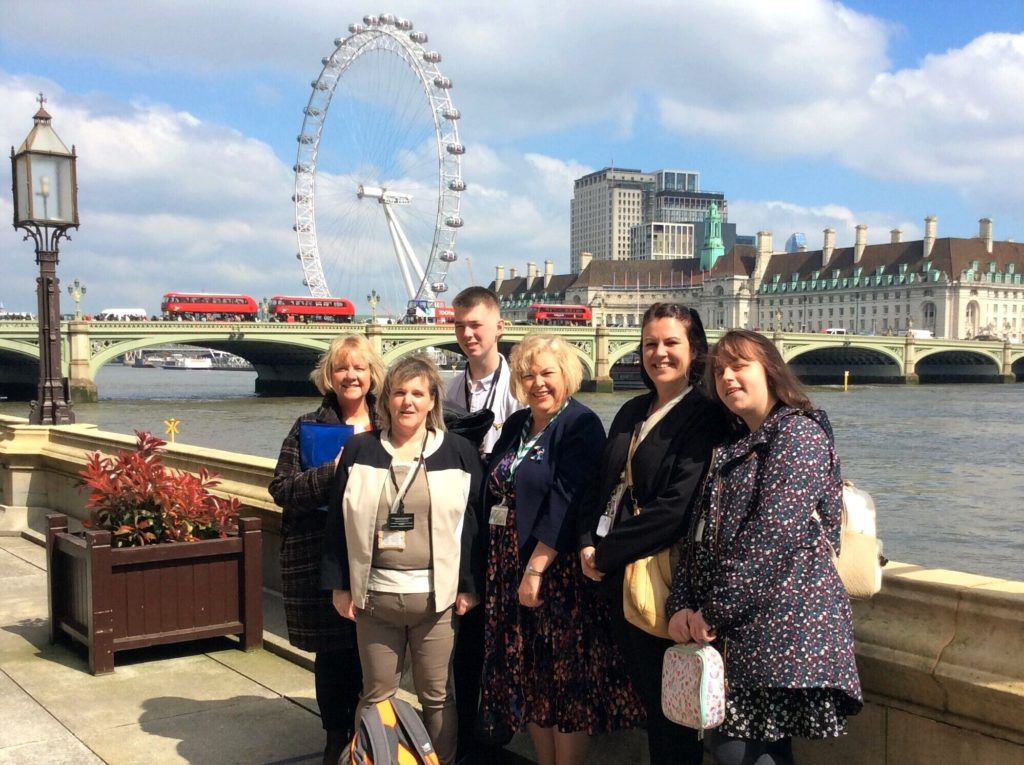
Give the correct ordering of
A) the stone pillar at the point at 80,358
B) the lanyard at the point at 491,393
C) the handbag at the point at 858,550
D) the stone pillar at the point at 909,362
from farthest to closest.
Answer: the stone pillar at the point at 909,362, the stone pillar at the point at 80,358, the lanyard at the point at 491,393, the handbag at the point at 858,550

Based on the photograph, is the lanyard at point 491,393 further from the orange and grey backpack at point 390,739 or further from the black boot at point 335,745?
the black boot at point 335,745

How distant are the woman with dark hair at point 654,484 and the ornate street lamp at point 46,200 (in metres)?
7.25

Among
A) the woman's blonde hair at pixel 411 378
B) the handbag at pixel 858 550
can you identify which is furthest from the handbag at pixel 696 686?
the woman's blonde hair at pixel 411 378

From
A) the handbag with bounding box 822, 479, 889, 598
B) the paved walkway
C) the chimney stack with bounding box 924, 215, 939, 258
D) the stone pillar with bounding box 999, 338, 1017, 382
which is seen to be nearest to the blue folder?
the paved walkway

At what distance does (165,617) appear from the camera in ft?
15.8

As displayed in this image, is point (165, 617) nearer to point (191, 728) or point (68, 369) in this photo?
point (191, 728)

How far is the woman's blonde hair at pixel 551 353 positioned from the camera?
3.34 metres

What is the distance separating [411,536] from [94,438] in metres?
5.82

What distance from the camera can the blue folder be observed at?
12.6ft

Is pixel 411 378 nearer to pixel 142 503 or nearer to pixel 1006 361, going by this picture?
pixel 142 503

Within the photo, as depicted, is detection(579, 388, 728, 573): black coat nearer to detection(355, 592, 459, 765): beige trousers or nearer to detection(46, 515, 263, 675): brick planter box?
detection(355, 592, 459, 765): beige trousers

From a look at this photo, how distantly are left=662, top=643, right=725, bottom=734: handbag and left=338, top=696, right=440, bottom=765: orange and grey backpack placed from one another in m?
1.00

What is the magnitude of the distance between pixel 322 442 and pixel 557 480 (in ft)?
3.41

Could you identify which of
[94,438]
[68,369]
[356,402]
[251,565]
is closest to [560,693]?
[356,402]
